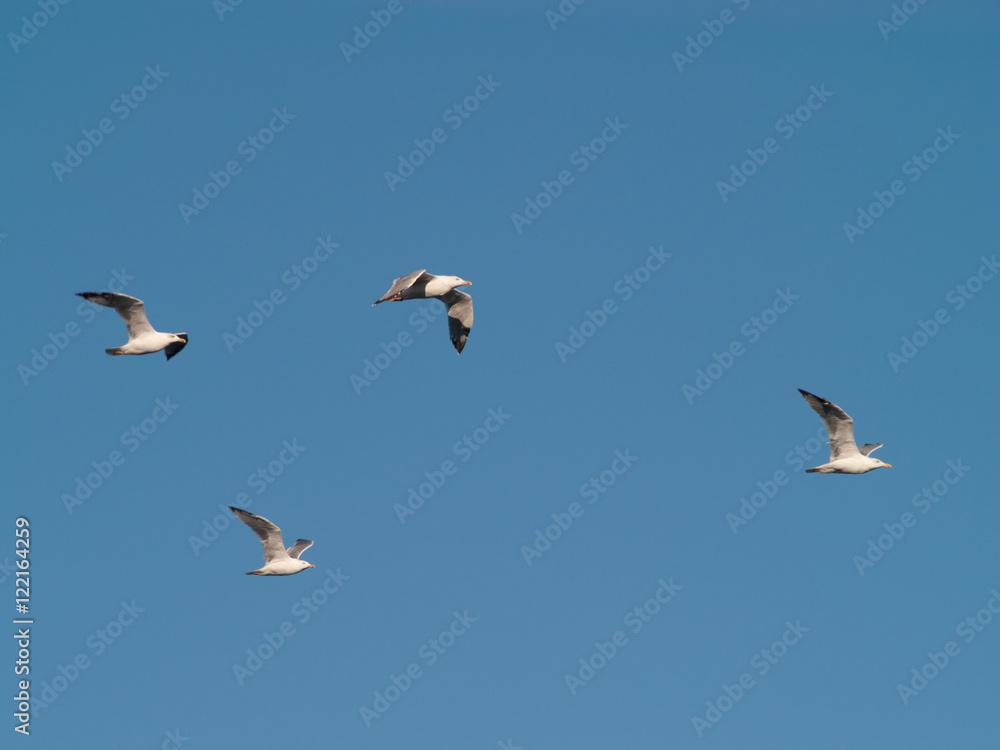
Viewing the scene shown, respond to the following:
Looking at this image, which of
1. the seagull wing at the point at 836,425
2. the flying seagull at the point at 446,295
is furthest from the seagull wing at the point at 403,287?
the seagull wing at the point at 836,425

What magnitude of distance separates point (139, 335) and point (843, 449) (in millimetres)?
21799

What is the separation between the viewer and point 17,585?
38281 millimetres

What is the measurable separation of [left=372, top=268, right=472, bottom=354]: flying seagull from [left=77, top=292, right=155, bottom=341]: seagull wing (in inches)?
288

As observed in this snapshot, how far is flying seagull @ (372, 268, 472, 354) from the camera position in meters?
37.8

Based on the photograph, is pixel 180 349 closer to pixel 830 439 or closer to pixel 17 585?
pixel 17 585

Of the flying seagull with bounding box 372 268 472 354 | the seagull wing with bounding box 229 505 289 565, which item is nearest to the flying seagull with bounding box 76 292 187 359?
the seagull wing with bounding box 229 505 289 565

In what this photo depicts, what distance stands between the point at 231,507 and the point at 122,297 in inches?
277

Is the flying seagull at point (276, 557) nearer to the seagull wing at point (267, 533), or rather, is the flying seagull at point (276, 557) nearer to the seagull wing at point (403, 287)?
the seagull wing at point (267, 533)

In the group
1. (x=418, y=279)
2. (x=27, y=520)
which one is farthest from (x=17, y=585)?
(x=418, y=279)

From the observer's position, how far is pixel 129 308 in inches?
1511

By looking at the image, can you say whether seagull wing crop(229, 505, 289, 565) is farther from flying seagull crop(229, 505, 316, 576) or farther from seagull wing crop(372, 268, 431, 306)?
seagull wing crop(372, 268, 431, 306)

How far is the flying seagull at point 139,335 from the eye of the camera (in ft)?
125

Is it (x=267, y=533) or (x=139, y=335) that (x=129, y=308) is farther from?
(x=267, y=533)

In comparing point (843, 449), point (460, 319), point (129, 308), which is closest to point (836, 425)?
point (843, 449)
